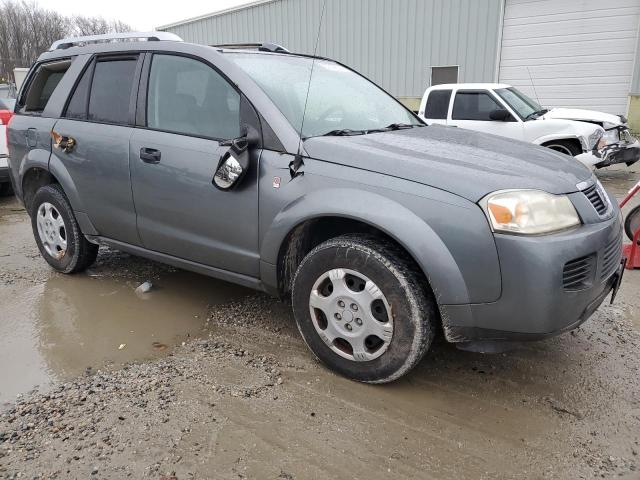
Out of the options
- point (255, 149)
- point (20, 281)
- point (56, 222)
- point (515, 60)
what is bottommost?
point (20, 281)

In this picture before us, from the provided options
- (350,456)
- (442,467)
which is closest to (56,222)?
(350,456)

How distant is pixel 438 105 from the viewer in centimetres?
909

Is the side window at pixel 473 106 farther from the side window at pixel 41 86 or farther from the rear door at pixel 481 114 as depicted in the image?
the side window at pixel 41 86

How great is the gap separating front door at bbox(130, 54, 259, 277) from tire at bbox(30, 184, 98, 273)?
0.94 m

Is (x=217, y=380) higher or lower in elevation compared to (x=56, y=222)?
lower

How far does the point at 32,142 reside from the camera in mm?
4148

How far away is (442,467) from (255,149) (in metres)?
1.81

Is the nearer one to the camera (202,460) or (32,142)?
(202,460)

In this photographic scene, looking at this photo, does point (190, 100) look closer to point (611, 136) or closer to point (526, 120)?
point (526, 120)

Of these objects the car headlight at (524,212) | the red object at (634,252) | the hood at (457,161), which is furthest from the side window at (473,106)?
the car headlight at (524,212)

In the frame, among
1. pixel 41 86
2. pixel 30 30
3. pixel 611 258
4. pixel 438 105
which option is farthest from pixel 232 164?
pixel 30 30

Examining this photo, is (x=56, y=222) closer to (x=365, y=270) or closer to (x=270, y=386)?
(x=270, y=386)

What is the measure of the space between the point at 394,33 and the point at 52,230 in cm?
1366

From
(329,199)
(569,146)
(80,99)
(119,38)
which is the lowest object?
(569,146)
